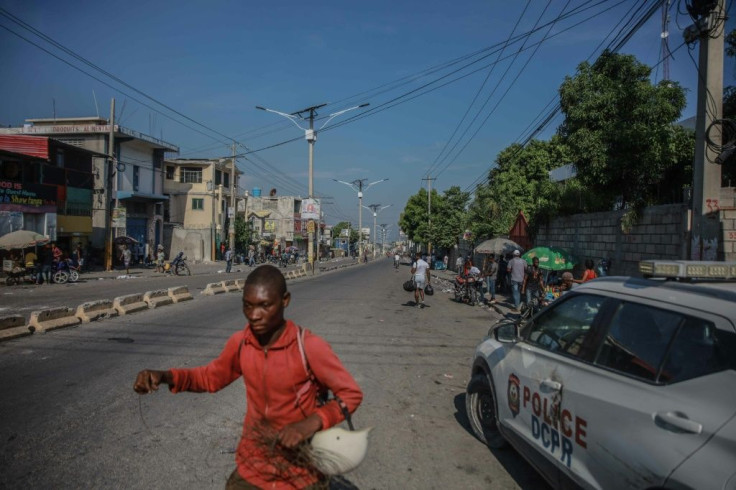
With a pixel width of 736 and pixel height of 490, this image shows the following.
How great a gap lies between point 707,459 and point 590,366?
1002 mm

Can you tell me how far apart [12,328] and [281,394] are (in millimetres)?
→ 8978

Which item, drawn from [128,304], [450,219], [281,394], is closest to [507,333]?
[281,394]

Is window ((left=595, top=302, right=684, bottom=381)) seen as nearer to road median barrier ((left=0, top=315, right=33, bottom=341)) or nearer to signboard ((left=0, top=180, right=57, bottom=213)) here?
road median barrier ((left=0, top=315, right=33, bottom=341))

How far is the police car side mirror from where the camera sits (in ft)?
13.8

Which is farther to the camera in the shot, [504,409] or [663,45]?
[663,45]

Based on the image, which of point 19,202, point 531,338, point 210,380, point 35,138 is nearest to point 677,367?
point 531,338

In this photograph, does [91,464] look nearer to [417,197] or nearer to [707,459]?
[707,459]

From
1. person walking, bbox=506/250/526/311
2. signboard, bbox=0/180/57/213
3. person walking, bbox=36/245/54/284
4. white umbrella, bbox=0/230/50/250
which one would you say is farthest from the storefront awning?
person walking, bbox=506/250/526/311

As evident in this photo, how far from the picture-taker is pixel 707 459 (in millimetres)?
2066

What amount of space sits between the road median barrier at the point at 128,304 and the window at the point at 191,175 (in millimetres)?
38652

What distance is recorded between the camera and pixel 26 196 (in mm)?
25203

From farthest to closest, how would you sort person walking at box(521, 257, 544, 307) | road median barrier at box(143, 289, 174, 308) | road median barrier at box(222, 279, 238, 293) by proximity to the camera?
road median barrier at box(222, 279, 238, 293), person walking at box(521, 257, 544, 307), road median barrier at box(143, 289, 174, 308)

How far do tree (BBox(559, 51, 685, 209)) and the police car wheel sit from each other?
32.2 feet

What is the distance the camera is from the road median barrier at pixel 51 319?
31.0 ft
